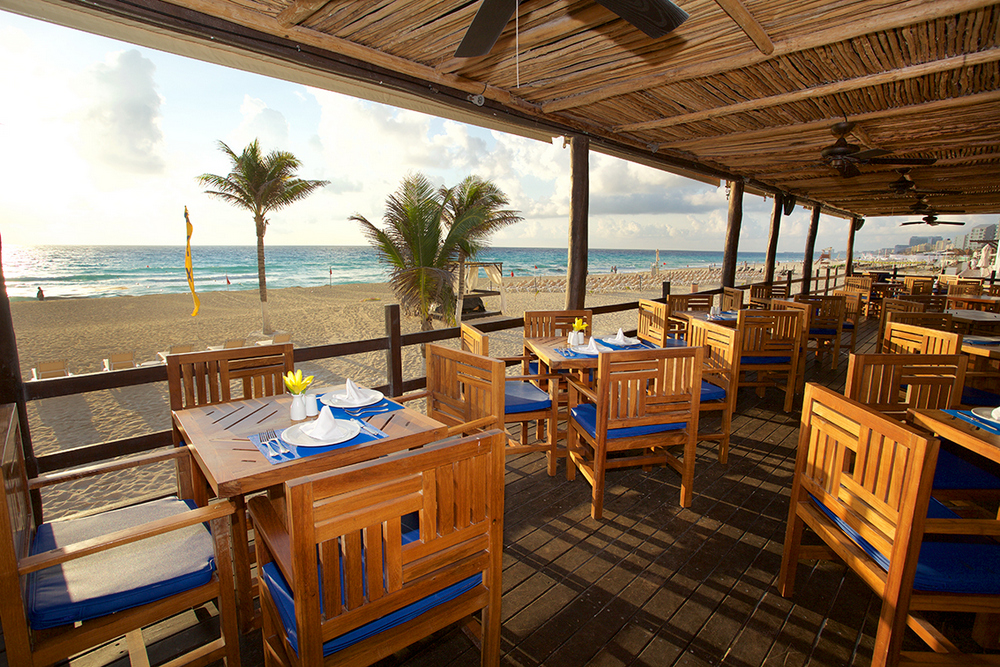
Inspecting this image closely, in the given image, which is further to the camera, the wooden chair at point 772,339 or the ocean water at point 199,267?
the ocean water at point 199,267

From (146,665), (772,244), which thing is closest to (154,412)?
(146,665)

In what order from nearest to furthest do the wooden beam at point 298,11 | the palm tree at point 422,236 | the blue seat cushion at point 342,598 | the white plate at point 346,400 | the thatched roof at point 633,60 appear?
1. the blue seat cushion at point 342,598
2. the white plate at point 346,400
3. the wooden beam at point 298,11
4. the thatched roof at point 633,60
5. the palm tree at point 422,236

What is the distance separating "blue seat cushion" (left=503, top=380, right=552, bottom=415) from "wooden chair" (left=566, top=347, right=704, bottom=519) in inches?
15.0

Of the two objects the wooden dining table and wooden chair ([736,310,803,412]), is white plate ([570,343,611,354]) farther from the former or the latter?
wooden chair ([736,310,803,412])

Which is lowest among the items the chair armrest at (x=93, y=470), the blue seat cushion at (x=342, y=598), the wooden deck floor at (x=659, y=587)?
the wooden deck floor at (x=659, y=587)

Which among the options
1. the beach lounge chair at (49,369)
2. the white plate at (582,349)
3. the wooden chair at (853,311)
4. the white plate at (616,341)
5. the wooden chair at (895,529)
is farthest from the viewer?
the beach lounge chair at (49,369)

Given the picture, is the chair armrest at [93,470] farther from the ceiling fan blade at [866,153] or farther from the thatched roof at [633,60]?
the ceiling fan blade at [866,153]

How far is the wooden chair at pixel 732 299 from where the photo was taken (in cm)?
574

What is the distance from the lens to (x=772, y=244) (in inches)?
335

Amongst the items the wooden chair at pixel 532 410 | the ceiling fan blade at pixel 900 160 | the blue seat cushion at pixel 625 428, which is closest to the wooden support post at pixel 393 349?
the wooden chair at pixel 532 410

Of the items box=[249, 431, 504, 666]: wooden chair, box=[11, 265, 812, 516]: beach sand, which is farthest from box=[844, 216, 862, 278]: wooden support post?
box=[249, 431, 504, 666]: wooden chair

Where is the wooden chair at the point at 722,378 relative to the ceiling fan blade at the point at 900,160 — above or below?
below

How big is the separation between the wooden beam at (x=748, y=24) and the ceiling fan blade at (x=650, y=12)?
861mm

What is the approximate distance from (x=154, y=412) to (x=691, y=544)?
7.72 meters
